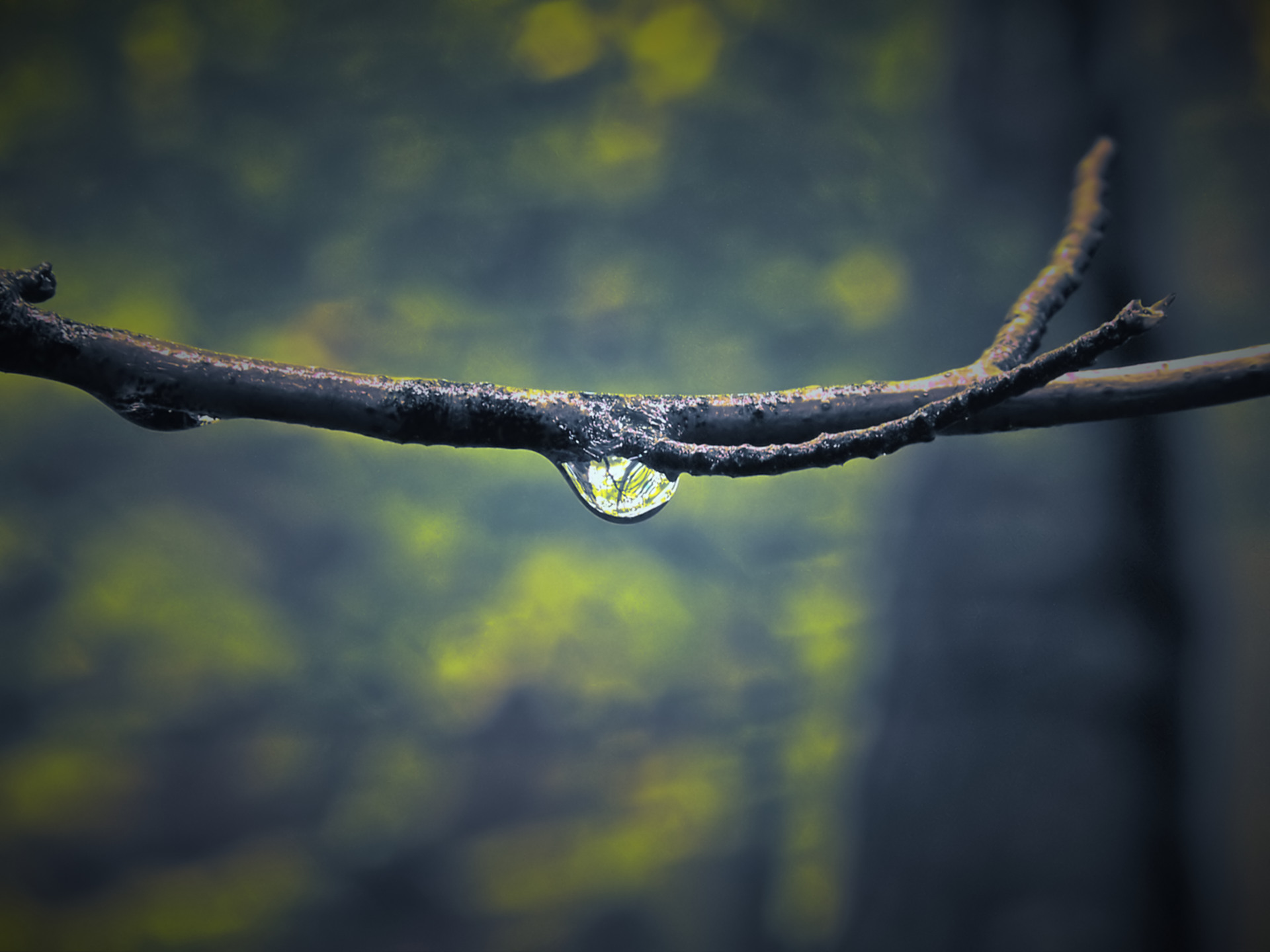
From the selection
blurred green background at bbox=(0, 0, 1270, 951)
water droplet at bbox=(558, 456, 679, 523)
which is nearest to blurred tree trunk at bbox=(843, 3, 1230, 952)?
blurred green background at bbox=(0, 0, 1270, 951)

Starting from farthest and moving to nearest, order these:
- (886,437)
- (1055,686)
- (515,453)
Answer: (1055,686) < (515,453) < (886,437)

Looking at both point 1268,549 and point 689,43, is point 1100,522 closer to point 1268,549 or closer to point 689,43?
point 1268,549

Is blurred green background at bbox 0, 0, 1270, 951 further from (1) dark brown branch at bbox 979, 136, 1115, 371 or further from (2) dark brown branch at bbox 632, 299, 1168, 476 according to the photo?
(2) dark brown branch at bbox 632, 299, 1168, 476

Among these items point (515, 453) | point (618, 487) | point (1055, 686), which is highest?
point (515, 453)

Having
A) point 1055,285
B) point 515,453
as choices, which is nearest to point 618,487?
point 1055,285

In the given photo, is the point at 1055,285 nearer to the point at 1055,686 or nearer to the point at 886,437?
the point at 886,437
